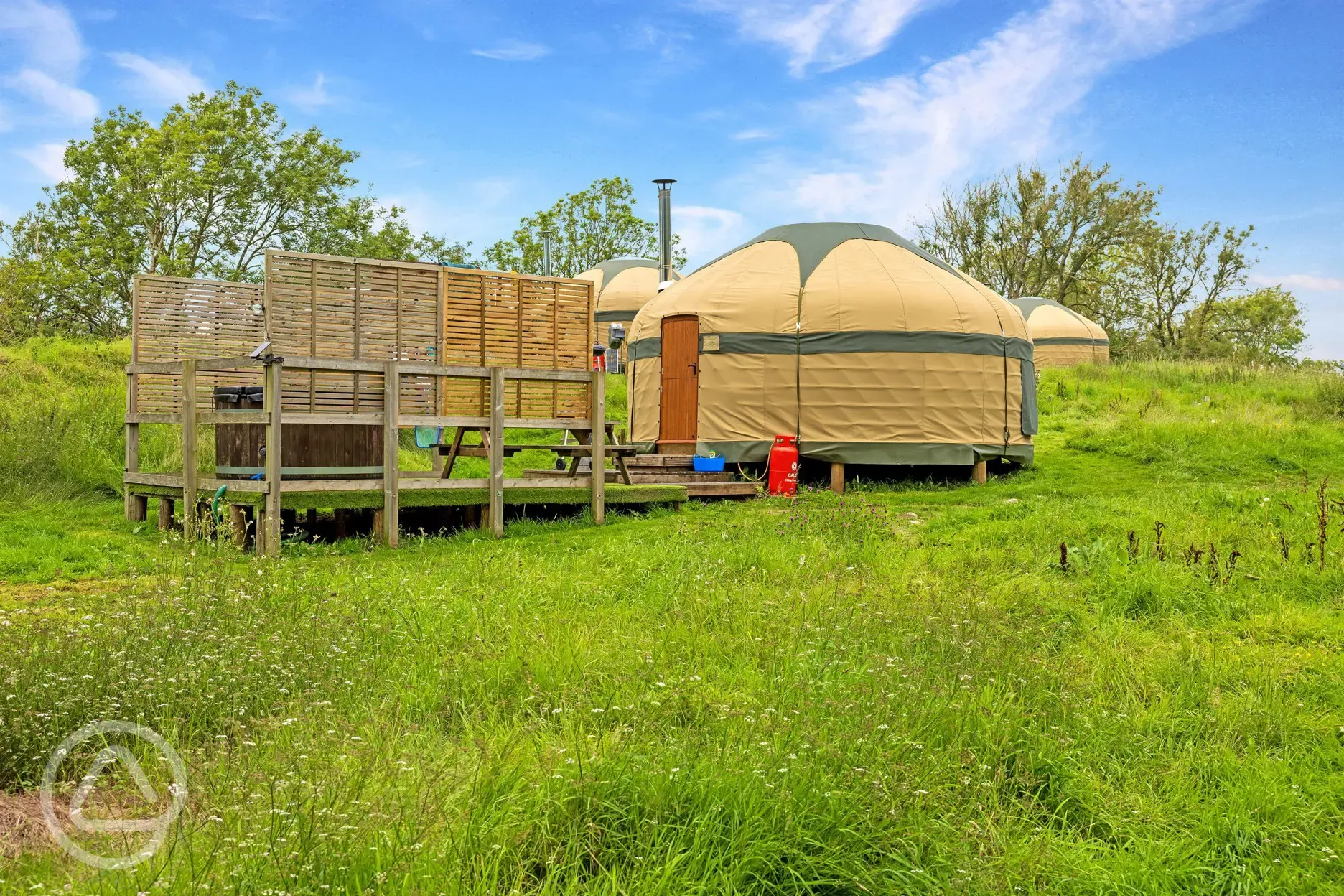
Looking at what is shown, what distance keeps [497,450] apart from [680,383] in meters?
4.87

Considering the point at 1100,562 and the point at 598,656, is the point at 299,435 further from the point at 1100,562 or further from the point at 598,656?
the point at 1100,562

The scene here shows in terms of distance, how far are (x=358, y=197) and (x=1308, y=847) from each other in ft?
92.3

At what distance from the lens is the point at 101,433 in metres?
10.9

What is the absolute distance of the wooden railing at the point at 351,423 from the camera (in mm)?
7211

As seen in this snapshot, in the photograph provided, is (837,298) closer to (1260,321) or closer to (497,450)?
(497,450)

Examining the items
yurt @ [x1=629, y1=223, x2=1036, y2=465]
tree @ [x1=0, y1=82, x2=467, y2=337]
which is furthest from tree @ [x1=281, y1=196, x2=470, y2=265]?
yurt @ [x1=629, y1=223, x2=1036, y2=465]

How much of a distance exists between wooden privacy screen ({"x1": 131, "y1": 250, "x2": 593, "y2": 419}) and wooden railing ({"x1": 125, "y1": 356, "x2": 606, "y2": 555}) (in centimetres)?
29

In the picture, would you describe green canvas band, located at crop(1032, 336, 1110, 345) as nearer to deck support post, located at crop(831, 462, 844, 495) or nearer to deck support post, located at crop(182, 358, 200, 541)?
deck support post, located at crop(831, 462, 844, 495)

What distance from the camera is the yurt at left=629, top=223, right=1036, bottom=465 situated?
12.1 meters

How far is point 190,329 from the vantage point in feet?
32.6

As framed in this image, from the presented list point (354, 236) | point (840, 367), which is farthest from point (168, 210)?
point (840, 367)

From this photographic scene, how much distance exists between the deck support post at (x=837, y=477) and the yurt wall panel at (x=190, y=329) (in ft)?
19.9

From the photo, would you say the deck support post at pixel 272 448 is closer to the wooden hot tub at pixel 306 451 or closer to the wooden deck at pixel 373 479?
the wooden deck at pixel 373 479

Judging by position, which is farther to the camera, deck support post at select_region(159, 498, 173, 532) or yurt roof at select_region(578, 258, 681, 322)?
yurt roof at select_region(578, 258, 681, 322)
